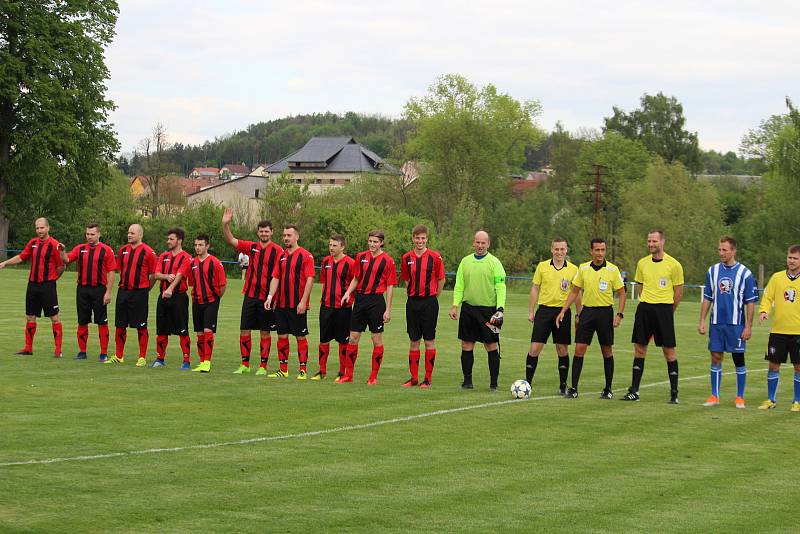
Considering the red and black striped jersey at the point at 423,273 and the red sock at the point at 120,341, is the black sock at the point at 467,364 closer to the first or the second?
the red and black striped jersey at the point at 423,273

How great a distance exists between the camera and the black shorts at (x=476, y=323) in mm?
15055

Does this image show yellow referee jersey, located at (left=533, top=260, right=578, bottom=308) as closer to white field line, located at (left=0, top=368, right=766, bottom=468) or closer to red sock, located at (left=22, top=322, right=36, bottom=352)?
white field line, located at (left=0, top=368, right=766, bottom=468)

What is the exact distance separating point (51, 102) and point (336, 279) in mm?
44824

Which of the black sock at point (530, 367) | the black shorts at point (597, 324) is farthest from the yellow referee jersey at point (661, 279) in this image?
the black sock at point (530, 367)

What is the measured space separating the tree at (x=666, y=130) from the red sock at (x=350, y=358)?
100509mm

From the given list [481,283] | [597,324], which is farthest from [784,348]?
[481,283]

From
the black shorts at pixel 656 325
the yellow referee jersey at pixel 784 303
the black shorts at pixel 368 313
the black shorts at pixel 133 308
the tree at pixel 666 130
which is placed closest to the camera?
the yellow referee jersey at pixel 784 303

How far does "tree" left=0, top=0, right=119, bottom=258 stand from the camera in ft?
185

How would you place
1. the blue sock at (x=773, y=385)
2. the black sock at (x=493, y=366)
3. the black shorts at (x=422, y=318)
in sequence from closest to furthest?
the blue sock at (x=773, y=385) → the black sock at (x=493, y=366) → the black shorts at (x=422, y=318)

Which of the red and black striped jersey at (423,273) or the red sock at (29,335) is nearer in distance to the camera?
the red and black striped jersey at (423,273)

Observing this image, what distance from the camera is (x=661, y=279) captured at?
46.7ft

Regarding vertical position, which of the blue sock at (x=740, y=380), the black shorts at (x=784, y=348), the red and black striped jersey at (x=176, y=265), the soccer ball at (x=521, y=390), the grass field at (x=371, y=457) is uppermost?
the red and black striped jersey at (x=176, y=265)

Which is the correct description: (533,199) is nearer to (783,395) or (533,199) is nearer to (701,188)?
A: (701,188)

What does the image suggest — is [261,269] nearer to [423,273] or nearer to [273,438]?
[423,273]
